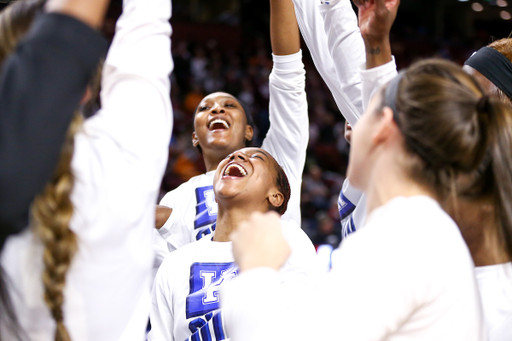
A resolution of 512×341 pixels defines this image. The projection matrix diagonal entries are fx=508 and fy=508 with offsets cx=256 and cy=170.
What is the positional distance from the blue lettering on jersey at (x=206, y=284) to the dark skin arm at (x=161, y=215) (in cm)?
54

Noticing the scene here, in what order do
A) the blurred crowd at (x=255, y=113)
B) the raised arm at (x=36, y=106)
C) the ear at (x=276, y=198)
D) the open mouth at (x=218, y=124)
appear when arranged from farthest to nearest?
the blurred crowd at (x=255, y=113) < the open mouth at (x=218, y=124) < the ear at (x=276, y=198) < the raised arm at (x=36, y=106)

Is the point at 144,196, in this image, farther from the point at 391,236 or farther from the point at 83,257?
the point at 391,236

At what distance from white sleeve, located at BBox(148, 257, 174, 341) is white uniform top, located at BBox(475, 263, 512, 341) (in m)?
1.00

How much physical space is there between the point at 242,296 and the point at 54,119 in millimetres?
396

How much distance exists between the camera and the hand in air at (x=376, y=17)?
1.17m

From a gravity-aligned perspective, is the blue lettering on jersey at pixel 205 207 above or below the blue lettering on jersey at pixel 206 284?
above

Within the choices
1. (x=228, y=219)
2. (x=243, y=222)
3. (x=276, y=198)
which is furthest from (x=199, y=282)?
(x=243, y=222)

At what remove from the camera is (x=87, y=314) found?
2.90ft

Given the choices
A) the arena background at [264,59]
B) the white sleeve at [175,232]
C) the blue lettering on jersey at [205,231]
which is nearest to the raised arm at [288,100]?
the blue lettering on jersey at [205,231]

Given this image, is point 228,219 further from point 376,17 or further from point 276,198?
point 376,17

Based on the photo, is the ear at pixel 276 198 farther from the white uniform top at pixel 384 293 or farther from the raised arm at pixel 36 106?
the raised arm at pixel 36 106

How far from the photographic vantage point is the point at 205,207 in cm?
229

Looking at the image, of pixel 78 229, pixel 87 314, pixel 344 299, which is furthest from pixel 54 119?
pixel 344 299

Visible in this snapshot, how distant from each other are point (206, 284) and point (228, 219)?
0.95 ft
